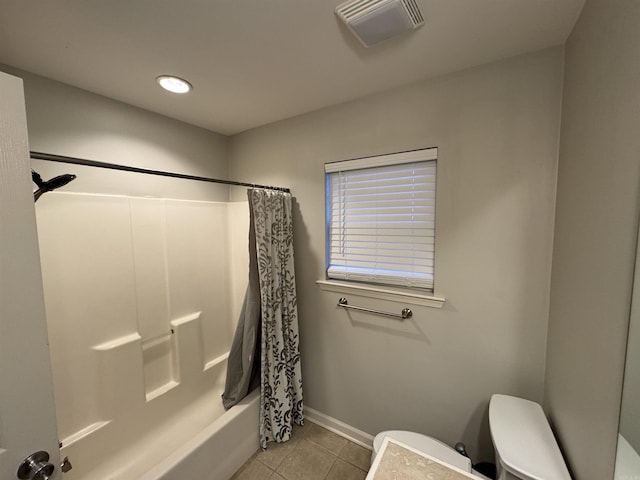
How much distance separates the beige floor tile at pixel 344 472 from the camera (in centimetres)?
153

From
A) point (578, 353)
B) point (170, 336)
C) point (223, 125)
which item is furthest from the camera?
point (223, 125)

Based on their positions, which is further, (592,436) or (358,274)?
(358,274)

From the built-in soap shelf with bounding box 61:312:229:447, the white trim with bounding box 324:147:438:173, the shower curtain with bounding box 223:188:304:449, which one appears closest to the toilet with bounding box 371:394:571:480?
the shower curtain with bounding box 223:188:304:449

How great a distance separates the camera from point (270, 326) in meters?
1.70

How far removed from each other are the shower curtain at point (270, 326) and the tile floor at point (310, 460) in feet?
0.28

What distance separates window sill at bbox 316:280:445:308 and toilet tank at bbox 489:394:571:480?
0.52m

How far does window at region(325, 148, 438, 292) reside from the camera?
1.46 metres

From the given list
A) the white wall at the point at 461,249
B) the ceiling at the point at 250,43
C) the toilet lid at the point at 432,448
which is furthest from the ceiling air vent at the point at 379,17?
the toilet lid at the point at 432,448

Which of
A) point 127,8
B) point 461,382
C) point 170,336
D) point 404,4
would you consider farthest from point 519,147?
point 170,336

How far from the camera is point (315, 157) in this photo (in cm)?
178

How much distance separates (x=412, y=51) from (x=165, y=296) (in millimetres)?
2103

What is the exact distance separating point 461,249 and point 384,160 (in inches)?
26.8

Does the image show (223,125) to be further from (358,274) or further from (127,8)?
(358,274)

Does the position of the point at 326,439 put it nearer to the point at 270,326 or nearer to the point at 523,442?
the point at 270,326
